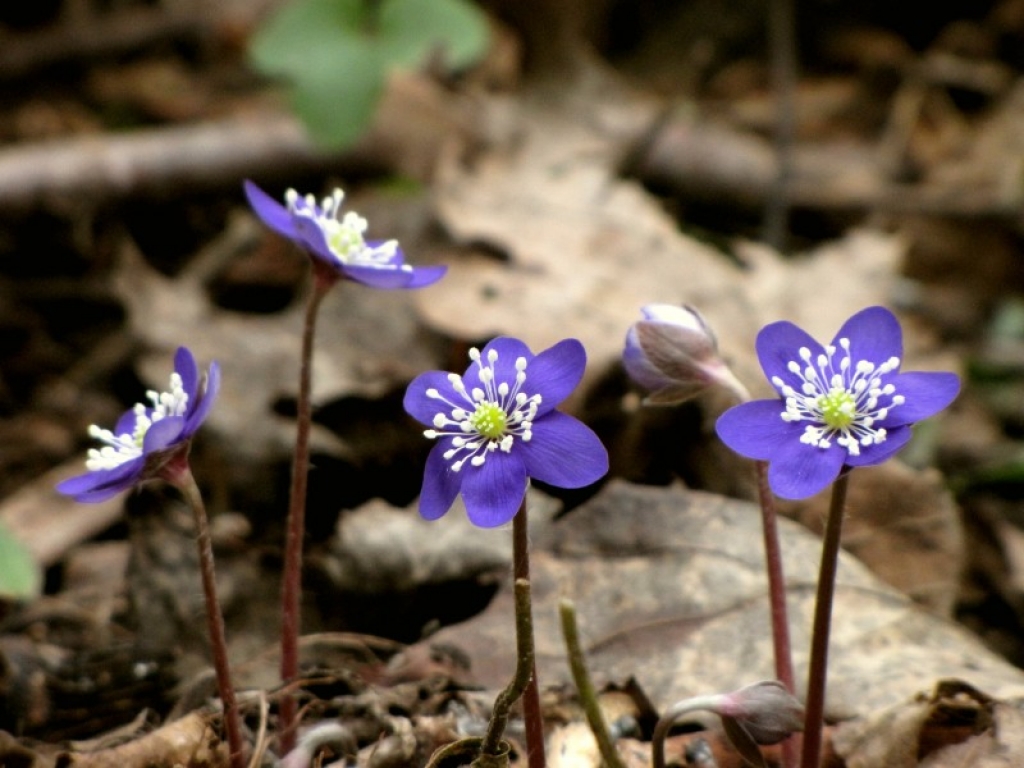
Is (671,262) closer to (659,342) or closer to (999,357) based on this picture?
(999,357)

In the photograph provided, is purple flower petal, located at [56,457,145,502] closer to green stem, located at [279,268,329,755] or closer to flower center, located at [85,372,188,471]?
flower center, located at [85,372,188,471]

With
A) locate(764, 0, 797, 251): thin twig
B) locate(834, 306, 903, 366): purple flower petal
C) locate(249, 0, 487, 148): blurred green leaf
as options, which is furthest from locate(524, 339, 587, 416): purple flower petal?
locate(764, 0, 797, 251): thin twig

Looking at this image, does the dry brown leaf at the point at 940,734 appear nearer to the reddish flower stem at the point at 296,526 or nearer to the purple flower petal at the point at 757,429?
the purple flower petal at the point at 757,429

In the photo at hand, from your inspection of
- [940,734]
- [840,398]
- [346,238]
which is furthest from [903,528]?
[346,238]

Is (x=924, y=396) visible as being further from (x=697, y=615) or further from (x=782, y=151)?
(x=782, y=151)

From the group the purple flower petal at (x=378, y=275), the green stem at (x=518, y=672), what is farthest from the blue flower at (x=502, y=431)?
the purple flower petal at (x=378, y=275)

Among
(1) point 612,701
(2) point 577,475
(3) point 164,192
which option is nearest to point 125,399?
(3) point 164,192
